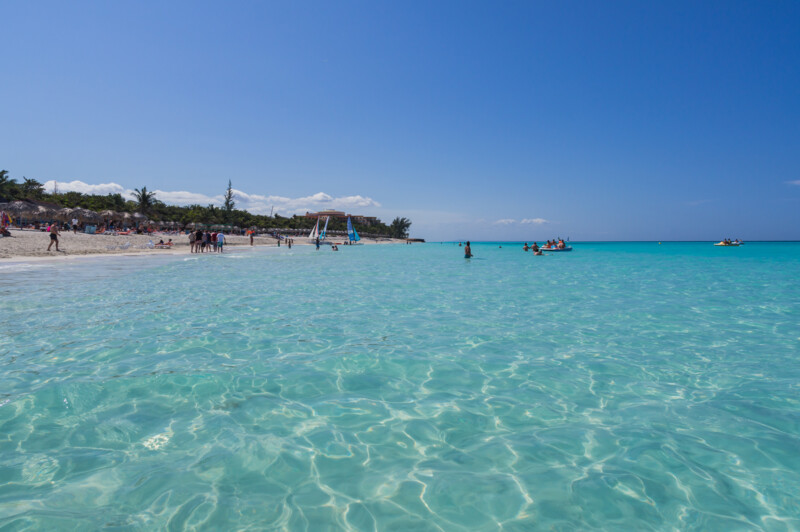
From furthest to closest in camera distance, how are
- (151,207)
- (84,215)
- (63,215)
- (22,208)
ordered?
(151,207)
(84,215)
(63,215)
(22,208)

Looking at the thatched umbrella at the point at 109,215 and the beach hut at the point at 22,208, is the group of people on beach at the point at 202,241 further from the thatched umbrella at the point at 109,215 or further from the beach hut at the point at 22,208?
the thatched umbrella at the point at 109,215

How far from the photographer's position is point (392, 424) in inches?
159

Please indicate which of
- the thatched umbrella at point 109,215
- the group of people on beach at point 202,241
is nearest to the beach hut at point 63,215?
the thatched umbrella at point 109,215

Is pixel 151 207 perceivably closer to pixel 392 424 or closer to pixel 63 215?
pixel 63 215

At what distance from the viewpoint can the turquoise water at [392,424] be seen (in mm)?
2771

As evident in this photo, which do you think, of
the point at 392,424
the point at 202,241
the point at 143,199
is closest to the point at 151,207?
the point at 143,199

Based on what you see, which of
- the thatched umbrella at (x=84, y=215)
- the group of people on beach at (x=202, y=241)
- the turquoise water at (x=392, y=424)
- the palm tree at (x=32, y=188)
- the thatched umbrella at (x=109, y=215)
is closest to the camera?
the turquoise water at (x=392, y=424)

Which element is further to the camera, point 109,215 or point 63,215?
point 109,215

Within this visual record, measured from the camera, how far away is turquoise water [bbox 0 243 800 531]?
277 cm

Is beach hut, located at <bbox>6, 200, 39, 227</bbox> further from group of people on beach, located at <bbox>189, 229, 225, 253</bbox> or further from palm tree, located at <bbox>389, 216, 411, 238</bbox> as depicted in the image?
palm tree, located at <bbox>389, 216, 411, 238</bbox>

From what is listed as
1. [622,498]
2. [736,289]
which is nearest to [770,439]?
[622,498]

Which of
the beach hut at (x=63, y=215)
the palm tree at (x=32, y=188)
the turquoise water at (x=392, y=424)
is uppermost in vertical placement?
the palm tree at (x=32, y=188)

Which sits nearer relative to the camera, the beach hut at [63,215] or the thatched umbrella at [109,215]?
the beach hut at [63,215]

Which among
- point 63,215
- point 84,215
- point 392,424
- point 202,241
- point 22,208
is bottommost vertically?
point 392,424
